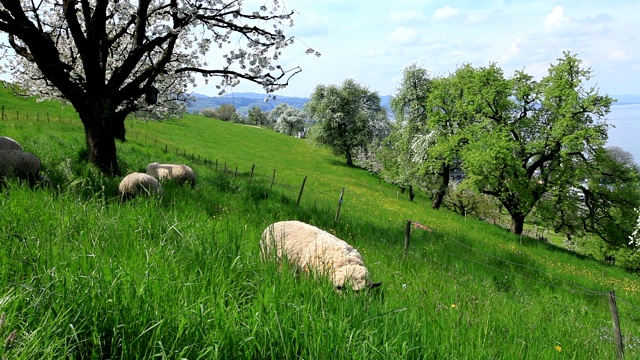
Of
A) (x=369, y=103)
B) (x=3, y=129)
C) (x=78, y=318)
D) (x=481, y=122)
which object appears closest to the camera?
(x=78, y=318)

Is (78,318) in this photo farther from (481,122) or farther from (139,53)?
(481,122)

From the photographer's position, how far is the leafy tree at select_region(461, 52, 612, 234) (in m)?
28.3

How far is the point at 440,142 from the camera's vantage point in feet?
114

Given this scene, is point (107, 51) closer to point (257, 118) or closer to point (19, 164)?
point (19, 164)

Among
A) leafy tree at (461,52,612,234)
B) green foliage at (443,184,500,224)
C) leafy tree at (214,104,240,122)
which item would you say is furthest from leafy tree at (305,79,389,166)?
leafy tree at (214,104,240,122)

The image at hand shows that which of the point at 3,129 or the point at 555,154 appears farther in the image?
the point at 555,154

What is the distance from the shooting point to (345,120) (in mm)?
61094

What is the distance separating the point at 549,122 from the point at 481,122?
4.79m

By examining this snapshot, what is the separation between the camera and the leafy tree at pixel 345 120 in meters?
60.6

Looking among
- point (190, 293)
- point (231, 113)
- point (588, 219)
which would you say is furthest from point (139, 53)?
point (231, 113)

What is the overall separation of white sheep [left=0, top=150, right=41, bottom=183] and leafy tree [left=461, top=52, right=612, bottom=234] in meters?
27.3

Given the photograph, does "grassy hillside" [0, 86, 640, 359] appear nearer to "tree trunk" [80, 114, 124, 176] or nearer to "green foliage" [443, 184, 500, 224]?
"tree trunk" [80, 114, 124, 176]

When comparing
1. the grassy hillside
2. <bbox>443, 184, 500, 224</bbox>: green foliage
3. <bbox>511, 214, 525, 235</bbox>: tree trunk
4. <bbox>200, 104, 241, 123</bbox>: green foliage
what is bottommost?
<bbox>443, 184, 500, 224</bbox>: green foliage

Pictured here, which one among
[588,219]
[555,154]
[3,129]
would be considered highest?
[555,154]
